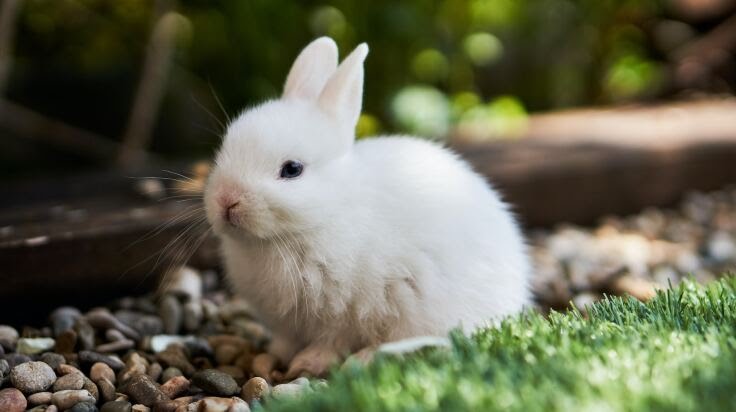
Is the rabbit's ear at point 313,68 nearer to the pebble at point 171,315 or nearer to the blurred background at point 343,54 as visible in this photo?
the pebble at point 171,315

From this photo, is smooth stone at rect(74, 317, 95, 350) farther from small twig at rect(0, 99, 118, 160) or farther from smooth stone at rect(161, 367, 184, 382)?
small twig at rect(0, 99, 118, 160)

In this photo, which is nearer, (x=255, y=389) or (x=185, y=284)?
(x=255, y=389)

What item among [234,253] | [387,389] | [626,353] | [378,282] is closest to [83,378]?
[234,253]

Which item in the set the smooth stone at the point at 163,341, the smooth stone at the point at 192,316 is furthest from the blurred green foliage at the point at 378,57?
the smooth stone at the point at 163,341

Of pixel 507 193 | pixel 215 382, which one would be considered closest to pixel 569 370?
pixel 215 382

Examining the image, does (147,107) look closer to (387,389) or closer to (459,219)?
(459,219)

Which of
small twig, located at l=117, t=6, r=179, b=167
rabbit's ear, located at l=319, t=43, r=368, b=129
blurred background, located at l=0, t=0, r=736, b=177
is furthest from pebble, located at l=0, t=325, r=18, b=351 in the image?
small twig, located at l=117, t=6, r=179, b=167

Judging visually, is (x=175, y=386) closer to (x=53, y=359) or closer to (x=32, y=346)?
(x=53, y=359)
